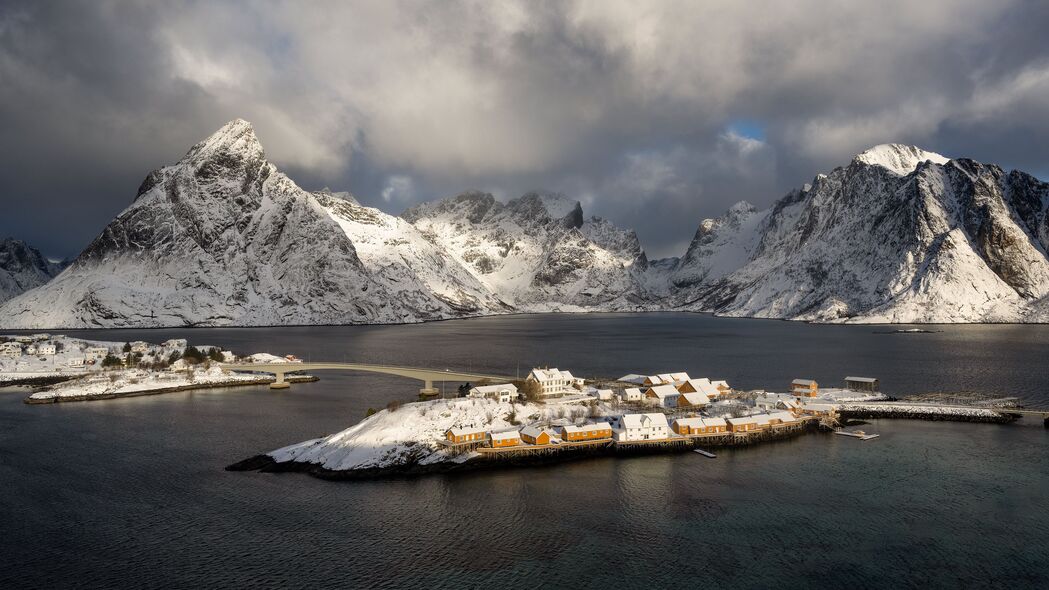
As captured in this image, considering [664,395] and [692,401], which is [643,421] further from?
[664,395]

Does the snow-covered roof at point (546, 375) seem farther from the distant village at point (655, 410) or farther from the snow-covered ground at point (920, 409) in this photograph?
the snow-covered ground at point (920, 409)

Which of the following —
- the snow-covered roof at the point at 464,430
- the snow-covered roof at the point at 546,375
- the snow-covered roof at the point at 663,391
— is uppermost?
the snow-covered roof at the point at 546,375

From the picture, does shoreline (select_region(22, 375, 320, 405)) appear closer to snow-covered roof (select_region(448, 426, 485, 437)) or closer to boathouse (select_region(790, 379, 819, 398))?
snow-covered roof (select_region(448, 426, 485, 437))

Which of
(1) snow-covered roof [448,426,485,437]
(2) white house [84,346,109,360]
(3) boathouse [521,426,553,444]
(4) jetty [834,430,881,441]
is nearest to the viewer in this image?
(1) snow-covered roof [448,426,485,437]

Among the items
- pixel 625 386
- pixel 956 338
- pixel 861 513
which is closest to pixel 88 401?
pixel 625 386

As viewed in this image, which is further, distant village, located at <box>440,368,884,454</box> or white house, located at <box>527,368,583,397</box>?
white house, located at <box>527,368,583,397</box>

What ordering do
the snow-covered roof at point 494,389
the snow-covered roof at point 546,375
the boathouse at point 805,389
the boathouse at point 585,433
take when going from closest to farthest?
the boathouse at point 585,433, the snow-covered roof at point 494,389, the boathouse at point 805,389, the snow-covered roof at point 546,375

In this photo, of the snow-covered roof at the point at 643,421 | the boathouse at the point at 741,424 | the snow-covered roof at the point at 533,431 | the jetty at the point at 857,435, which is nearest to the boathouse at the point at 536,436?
the snow-covered roof at the point at 533,431

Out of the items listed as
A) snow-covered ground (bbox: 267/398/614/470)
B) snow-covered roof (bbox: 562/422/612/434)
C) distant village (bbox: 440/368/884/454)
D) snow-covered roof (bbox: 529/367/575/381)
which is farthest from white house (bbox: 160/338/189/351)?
snow-covered roof (bbox: 562/422/612/434)
